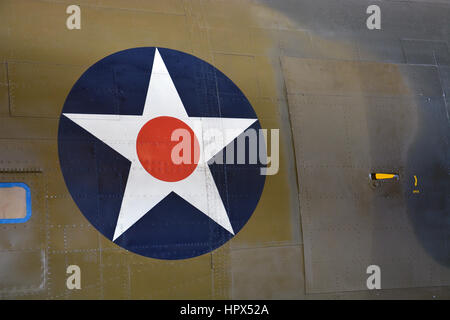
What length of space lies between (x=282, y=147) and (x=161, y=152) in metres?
1.58

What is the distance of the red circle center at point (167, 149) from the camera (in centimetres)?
623

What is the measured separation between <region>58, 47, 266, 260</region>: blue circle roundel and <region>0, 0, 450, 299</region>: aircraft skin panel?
0.24 ft

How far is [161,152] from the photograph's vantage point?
6273 mm

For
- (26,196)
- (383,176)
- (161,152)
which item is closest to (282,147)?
(383,176)

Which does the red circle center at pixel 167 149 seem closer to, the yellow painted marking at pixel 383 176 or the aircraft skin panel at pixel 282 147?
the aircraft skin panel at pixel 282 147

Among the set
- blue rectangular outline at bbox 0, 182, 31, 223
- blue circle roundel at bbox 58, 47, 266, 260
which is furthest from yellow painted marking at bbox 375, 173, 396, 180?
blue rectangular outline at bbox 0, 182, 31, 223

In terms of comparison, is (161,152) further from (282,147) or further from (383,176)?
(383,176)

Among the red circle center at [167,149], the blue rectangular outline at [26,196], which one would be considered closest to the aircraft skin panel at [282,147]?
the blue rectangular outline at [26,196]

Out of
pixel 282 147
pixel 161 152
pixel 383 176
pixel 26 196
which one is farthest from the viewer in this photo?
pixel 383 176

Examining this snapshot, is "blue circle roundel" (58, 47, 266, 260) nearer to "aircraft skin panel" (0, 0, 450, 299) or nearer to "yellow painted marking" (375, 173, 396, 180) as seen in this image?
"aircraft skin panel" (0, 0, 450, 299)

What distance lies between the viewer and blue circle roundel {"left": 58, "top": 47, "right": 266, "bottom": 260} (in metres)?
6.01

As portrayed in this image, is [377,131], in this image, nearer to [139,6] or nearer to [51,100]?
[139,6]
